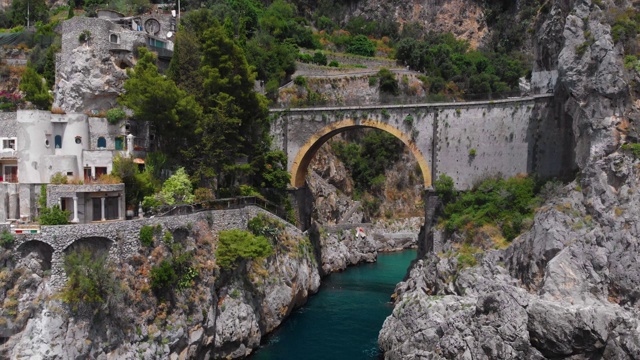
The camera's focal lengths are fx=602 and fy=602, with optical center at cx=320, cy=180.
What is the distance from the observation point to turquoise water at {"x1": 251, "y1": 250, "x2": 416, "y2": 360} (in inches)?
1141

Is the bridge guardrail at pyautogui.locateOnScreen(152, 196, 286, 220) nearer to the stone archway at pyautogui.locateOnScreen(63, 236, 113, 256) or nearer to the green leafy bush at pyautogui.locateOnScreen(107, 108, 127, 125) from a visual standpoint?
the stone archway at pyautogui.locateOnScreen(63, 236, 113, 256)

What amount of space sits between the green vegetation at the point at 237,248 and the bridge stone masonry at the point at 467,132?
982 cm

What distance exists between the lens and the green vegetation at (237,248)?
2880 cm

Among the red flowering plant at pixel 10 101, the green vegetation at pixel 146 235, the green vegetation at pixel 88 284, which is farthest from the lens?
the red flowering plant at pixel 10 101

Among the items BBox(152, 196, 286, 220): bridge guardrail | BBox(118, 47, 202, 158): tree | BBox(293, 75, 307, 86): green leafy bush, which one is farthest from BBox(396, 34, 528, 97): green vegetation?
BBox(118, 47, 202, 158): tree

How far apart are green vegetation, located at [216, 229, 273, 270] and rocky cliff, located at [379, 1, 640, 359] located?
23.8ft

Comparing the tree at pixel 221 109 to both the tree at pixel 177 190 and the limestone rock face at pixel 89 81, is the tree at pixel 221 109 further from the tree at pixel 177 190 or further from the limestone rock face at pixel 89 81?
the limestone rock face at pixel 89 81

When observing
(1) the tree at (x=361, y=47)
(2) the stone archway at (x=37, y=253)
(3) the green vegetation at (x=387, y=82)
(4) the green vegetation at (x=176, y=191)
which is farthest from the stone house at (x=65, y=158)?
(1) the tree at (x=361, y=47)

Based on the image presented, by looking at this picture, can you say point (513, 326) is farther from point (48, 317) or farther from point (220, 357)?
point (48, 317)

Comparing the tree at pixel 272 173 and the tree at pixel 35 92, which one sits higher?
the tree at pixel 35 92

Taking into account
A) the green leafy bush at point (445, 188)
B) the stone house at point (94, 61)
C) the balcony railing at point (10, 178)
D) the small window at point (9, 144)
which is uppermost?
the stone house at point (94, 61)

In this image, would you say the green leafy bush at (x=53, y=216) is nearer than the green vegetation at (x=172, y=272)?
Yes

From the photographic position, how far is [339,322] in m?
33.2

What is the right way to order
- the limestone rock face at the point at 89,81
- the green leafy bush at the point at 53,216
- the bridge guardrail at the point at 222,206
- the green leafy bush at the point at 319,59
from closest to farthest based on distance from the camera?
the green leafy bush at the point at 53,216 → the bridge guardrail at the point at 222,206 → the limestone rock face at the point at 89,81 → the green leafy bush at the point at 319,59
